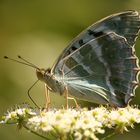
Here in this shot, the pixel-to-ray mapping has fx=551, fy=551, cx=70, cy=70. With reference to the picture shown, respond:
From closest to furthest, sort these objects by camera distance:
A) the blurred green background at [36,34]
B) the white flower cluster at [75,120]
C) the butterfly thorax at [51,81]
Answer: the white flower cluster at [75,120], the butterfly thorax at [51,81], the blurred green background at [36,34]

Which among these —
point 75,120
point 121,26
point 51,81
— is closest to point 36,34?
point 51,81

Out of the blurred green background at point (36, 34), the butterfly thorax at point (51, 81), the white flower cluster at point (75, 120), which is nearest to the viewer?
the white flower cluster at point (75, 120)

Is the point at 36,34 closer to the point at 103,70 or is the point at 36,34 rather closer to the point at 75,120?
the point at 103,70

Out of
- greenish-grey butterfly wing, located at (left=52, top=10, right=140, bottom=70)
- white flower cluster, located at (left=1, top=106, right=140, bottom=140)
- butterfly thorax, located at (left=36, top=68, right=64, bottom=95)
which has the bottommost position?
white flower cluster, located at (left=1, top=106, right=140, bottom=140)

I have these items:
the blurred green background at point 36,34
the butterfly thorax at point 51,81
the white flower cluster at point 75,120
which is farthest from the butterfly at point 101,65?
the blurred green background at point 36,34

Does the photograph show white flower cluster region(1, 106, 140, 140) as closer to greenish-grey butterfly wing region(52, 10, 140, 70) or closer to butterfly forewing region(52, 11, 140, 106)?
butterfly forewing region(52, 11, 140, 106)

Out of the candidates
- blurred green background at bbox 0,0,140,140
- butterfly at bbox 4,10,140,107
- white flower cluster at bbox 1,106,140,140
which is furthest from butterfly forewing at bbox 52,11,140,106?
blurred green background at bbox 0,0,140,140

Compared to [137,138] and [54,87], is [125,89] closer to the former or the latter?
[54,87]

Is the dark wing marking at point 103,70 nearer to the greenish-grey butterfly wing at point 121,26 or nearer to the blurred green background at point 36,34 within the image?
the greenish-grey butterfly wing at point 121,26
